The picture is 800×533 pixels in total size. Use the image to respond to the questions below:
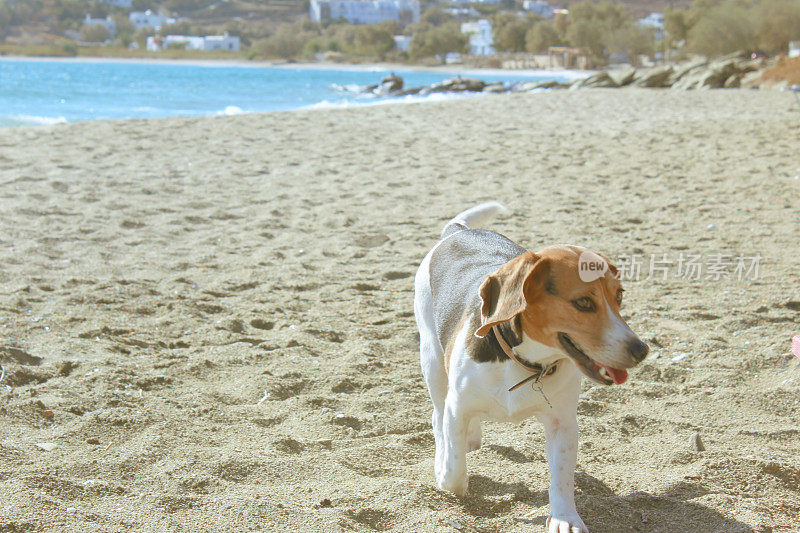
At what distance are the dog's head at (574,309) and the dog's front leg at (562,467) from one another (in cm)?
35

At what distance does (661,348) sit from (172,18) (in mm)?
193049

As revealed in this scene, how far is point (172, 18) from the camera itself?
178 m

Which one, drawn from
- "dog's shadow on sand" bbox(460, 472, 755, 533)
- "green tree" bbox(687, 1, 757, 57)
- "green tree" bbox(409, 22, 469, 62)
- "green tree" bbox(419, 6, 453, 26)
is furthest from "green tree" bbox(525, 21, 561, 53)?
"dog's shadow on sand" bbox(460, 472, 755, 533)

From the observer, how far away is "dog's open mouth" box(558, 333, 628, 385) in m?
2.38

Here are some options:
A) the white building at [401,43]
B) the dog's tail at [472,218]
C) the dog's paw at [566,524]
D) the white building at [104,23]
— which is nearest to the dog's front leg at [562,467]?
the dog's paw at [566,524]

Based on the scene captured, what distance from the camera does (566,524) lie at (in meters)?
2.57

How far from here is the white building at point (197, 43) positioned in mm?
136000

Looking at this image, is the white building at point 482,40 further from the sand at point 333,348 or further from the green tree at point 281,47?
the sand at point 333,348

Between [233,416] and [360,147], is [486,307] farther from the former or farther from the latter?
[360,147]

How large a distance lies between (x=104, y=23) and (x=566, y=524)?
171645mm

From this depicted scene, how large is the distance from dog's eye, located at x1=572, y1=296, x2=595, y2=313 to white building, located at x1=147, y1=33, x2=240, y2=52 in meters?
142

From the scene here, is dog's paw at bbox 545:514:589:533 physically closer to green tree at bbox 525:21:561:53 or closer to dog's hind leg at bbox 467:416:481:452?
dog's hind leg at bbox 467:416:481:452

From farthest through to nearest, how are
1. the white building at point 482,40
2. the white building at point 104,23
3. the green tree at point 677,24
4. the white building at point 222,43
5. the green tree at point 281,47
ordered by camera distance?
the white building at point 104,23
the white building at point 482,40
the white building at point 222,43
the green tree at point 281,47
the green tree at point 677,24

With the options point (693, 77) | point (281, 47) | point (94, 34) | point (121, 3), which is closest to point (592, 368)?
point (693, 77)
